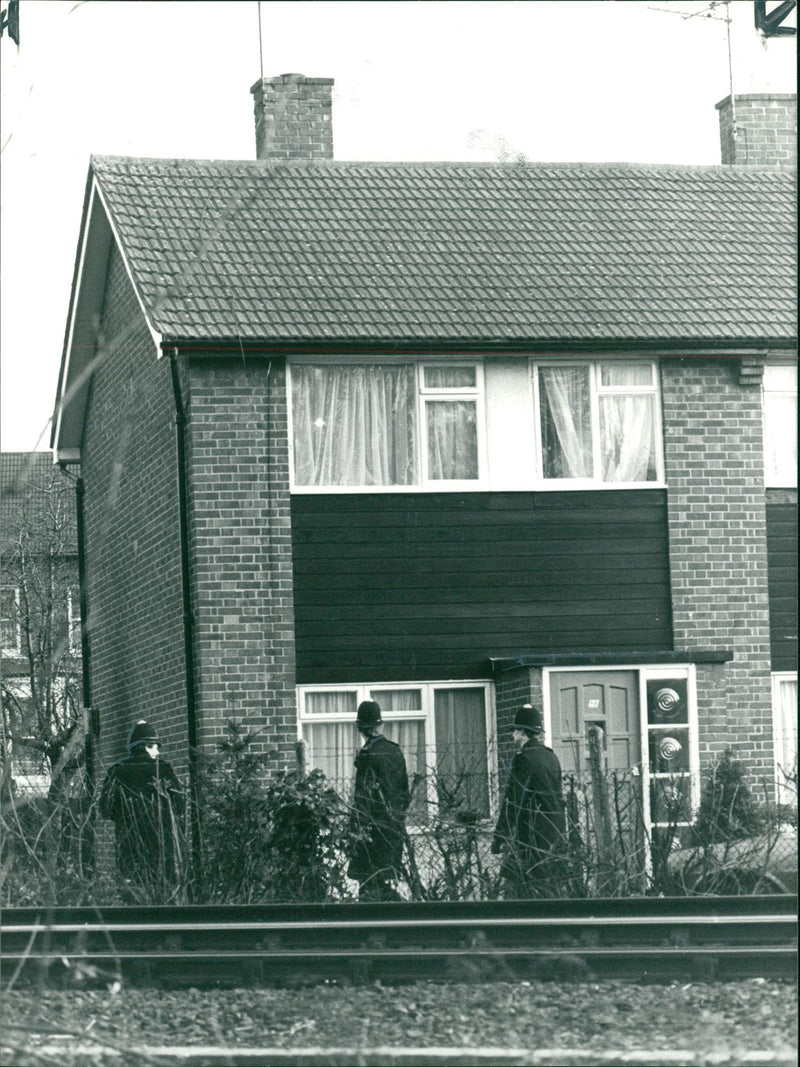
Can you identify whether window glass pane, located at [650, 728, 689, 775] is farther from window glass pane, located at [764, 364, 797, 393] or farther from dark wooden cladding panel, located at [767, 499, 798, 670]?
window glass pane, located at [764, 364, 797, 393]

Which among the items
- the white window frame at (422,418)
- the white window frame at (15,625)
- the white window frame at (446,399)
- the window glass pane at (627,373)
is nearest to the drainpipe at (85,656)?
the white window frame at (422,418)

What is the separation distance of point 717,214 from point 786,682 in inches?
220

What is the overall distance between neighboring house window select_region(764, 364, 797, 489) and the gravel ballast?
1116 centimetres

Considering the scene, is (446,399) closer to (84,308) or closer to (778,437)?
(778,437)

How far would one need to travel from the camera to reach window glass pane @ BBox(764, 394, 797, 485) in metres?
20.0

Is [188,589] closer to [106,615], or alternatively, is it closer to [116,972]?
[106,615]

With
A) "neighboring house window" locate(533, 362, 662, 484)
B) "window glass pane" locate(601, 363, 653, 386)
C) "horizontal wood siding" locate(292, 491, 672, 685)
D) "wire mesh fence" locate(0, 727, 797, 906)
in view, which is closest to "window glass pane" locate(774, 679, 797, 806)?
"horizontal wood siding" locate(292, 491, 672, 685)

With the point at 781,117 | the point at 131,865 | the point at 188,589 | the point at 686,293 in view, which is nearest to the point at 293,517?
the point at 188,589

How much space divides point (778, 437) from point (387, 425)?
13.7 feet

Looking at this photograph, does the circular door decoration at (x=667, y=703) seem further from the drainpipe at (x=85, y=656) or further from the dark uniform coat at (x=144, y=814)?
the drainpipe at (x=85, y=656)

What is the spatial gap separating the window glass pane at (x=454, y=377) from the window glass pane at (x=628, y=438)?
1.36m

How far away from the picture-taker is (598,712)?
61.9 feet

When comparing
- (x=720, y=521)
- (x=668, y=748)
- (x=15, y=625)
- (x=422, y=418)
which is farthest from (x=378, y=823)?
(x=15, y=625)

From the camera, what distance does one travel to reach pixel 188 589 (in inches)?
738
